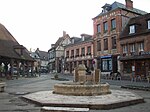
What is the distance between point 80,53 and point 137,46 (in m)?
16.6

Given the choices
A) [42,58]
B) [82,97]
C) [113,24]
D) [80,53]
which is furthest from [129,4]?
[42,58]

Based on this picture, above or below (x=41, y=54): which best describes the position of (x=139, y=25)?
below

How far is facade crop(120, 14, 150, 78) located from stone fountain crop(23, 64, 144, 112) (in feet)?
55.0

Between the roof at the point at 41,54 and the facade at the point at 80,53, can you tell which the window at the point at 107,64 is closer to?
the facade at the point at 80,53

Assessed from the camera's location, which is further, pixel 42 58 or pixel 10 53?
pixel 42 58

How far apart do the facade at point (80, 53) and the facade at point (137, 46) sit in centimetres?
898

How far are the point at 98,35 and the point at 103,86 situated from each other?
2861 centimetres

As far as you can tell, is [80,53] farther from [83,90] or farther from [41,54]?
[41,54]

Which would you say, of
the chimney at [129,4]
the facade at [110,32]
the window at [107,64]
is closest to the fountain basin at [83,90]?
the facade at [110,32]

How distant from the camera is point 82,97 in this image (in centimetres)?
1244

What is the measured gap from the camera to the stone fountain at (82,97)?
10.1 metres

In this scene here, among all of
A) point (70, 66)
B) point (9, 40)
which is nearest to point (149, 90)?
point (9, 40)

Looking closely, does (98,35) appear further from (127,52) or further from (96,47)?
(127,52)

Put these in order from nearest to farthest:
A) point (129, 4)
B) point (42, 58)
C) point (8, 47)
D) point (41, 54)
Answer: point (8, 47)
point (129, 4)
point (42, 58)
point (41, 54)
